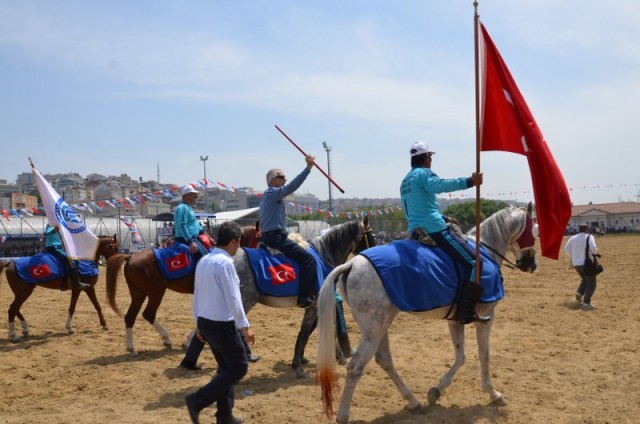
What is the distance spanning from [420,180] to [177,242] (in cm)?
490

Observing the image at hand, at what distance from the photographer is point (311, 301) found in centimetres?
771

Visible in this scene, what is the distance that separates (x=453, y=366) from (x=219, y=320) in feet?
8.83

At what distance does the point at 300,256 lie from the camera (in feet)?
25.3

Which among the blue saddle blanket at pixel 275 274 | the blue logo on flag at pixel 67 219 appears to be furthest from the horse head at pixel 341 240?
the blue logo on flag at pixel 67 219

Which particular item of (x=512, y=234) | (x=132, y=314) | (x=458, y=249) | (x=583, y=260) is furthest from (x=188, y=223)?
(x=583, y=260)

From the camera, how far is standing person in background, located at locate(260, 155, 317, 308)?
300 inches

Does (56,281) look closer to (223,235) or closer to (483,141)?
(223,235)

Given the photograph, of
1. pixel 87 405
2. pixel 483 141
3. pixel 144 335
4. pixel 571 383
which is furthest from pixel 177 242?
pixel 571 383

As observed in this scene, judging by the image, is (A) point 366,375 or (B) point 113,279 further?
(B) point 113,279

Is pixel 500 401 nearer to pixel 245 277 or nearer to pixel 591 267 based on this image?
pixel 245 277

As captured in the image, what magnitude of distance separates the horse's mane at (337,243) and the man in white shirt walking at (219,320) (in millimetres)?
3075

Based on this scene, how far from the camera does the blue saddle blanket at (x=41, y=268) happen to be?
36.4ft

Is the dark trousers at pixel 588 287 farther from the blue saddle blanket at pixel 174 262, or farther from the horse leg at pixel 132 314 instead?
the horse leg at pixel 132 314

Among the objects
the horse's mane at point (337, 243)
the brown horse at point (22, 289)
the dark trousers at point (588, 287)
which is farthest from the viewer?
the dark trousers at point (588, 287)
